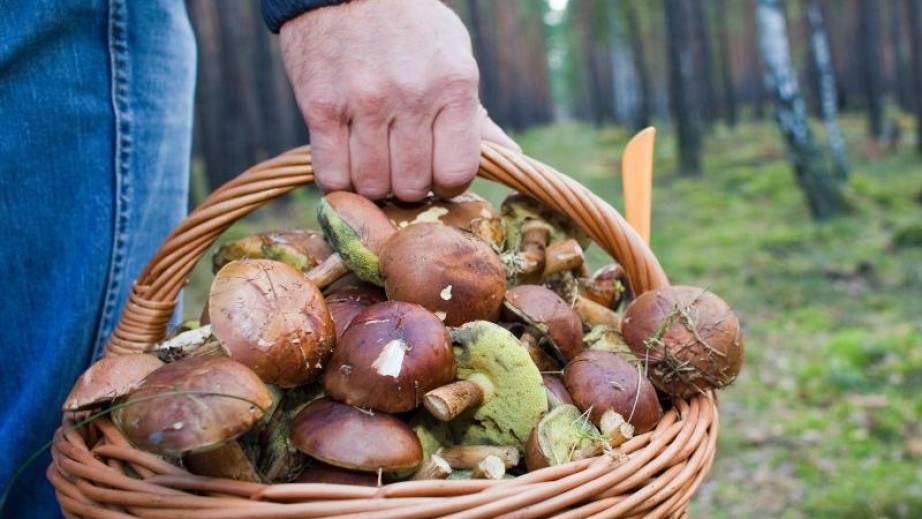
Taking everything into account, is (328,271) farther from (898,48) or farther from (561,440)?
(898,48)

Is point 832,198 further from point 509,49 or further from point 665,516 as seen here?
point 509,49

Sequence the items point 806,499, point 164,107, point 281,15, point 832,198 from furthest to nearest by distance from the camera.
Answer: point 832,198, point 806,499, point 164,107, point 281,15

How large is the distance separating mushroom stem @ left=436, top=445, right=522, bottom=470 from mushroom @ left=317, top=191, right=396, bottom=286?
0.39m

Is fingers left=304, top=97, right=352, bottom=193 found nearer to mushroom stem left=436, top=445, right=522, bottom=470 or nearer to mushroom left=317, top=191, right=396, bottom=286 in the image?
mushroom left=317, top=191, right=396, bottom=286

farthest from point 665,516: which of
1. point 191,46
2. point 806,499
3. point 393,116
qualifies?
point 806,499

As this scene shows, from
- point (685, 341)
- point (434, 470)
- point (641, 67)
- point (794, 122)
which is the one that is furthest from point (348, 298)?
point (641, 67)

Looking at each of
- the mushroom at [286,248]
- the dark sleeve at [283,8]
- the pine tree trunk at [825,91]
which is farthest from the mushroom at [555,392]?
the pine tree trunk at [825,91]

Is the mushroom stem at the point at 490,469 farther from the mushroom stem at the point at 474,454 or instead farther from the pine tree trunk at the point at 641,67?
the pine tree trunk at the point at 641,67

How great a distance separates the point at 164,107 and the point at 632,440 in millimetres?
1436

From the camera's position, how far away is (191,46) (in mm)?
2232

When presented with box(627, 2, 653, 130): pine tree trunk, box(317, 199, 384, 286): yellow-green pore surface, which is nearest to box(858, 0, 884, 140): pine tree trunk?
box(627, 2, 653, 130): pine tree trunk

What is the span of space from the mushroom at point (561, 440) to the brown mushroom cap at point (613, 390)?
0.04 m

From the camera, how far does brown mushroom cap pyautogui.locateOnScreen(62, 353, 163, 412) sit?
1.35 metres

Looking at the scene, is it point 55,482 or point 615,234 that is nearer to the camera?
point 55,482
